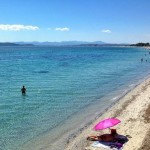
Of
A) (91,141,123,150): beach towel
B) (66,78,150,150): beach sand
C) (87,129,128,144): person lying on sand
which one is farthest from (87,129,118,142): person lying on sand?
(66,78,150,150): beach sand

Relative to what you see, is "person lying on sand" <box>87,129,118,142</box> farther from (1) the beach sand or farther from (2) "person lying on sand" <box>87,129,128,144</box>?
(1) the beach sand

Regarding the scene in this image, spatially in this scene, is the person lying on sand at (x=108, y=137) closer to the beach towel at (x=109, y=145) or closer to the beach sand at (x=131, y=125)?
the beach towel at (x=109, y=145)

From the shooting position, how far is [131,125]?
22.2m

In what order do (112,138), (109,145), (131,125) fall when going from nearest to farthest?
1. (109,145)
2. (112,138)
3. (131,125)

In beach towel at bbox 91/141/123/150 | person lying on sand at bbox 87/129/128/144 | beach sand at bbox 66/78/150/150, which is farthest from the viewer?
person lying on sand at bbox 87/129/128/144

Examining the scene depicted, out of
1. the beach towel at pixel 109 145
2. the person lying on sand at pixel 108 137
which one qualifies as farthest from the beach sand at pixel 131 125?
the person lying on sand at pixel 108 137

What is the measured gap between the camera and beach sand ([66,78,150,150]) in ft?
59.8

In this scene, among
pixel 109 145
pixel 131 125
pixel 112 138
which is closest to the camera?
pixel 109 145

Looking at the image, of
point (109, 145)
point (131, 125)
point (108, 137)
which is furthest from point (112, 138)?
point (131, 125)

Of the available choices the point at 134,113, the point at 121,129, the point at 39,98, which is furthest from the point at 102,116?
the point at 39,98

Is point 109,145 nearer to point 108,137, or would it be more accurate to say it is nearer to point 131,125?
point 108,137

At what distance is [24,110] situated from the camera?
2961 centimetres

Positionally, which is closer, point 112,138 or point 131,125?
point 112,138

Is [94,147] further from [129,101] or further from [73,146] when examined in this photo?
[129,101]
